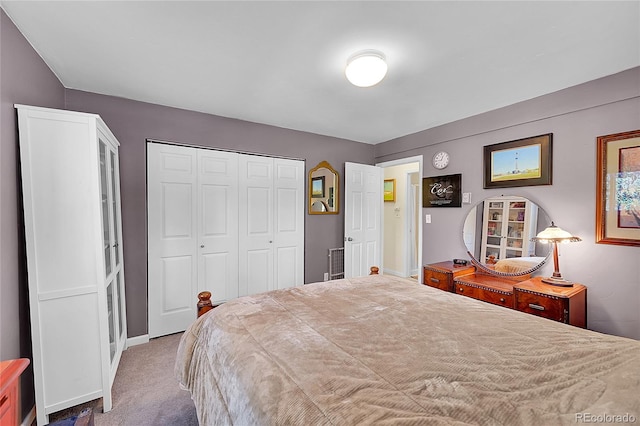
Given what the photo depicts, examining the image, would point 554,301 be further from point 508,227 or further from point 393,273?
point 393,273

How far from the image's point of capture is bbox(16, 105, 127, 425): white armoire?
63.7 inches

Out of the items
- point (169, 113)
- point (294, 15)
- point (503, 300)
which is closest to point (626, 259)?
point (503, 300)

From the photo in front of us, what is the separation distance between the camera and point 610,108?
7.15 ft

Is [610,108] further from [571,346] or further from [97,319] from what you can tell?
[97,319]

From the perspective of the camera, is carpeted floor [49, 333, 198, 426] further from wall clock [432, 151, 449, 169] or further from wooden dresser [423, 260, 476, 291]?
wall clock [432, 151, 449, 169]

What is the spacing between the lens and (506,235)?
9.40 feet

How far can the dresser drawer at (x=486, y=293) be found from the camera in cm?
243

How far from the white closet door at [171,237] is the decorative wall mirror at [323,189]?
5.03ft

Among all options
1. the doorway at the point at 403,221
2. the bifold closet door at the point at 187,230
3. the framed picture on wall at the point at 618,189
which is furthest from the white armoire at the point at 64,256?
the doorway at the point at 403,221

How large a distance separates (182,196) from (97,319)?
1.43 meters

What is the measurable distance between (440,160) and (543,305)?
194cm

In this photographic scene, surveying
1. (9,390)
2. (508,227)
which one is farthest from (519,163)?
(9,390)

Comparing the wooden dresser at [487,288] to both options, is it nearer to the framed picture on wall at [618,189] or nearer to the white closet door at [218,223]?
the framed picture on wall at [618,189]

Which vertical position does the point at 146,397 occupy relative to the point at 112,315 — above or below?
below
